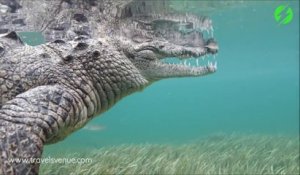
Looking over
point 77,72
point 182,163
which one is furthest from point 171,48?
point 182,163

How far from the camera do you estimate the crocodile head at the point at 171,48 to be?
4246mm

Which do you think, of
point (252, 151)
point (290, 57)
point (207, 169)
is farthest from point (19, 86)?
point (290, 57)

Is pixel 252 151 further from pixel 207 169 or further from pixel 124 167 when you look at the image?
pixel 124 167

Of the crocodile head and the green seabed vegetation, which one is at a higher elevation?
the crocodile head

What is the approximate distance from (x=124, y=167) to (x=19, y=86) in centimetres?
296

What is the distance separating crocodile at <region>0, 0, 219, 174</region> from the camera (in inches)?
A: 102

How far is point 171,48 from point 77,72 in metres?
1.26

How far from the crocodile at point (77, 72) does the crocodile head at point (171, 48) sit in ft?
0.04

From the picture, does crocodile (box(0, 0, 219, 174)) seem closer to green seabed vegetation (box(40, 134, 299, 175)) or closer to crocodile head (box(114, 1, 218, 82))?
crocodile head (box(114, 1, 218, 82))

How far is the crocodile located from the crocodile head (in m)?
0.01

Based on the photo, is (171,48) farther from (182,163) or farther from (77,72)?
(182,163)

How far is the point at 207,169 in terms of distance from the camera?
A: 22.2 ft

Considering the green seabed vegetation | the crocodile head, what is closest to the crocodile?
the crocodile head

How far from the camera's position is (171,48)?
428cm
